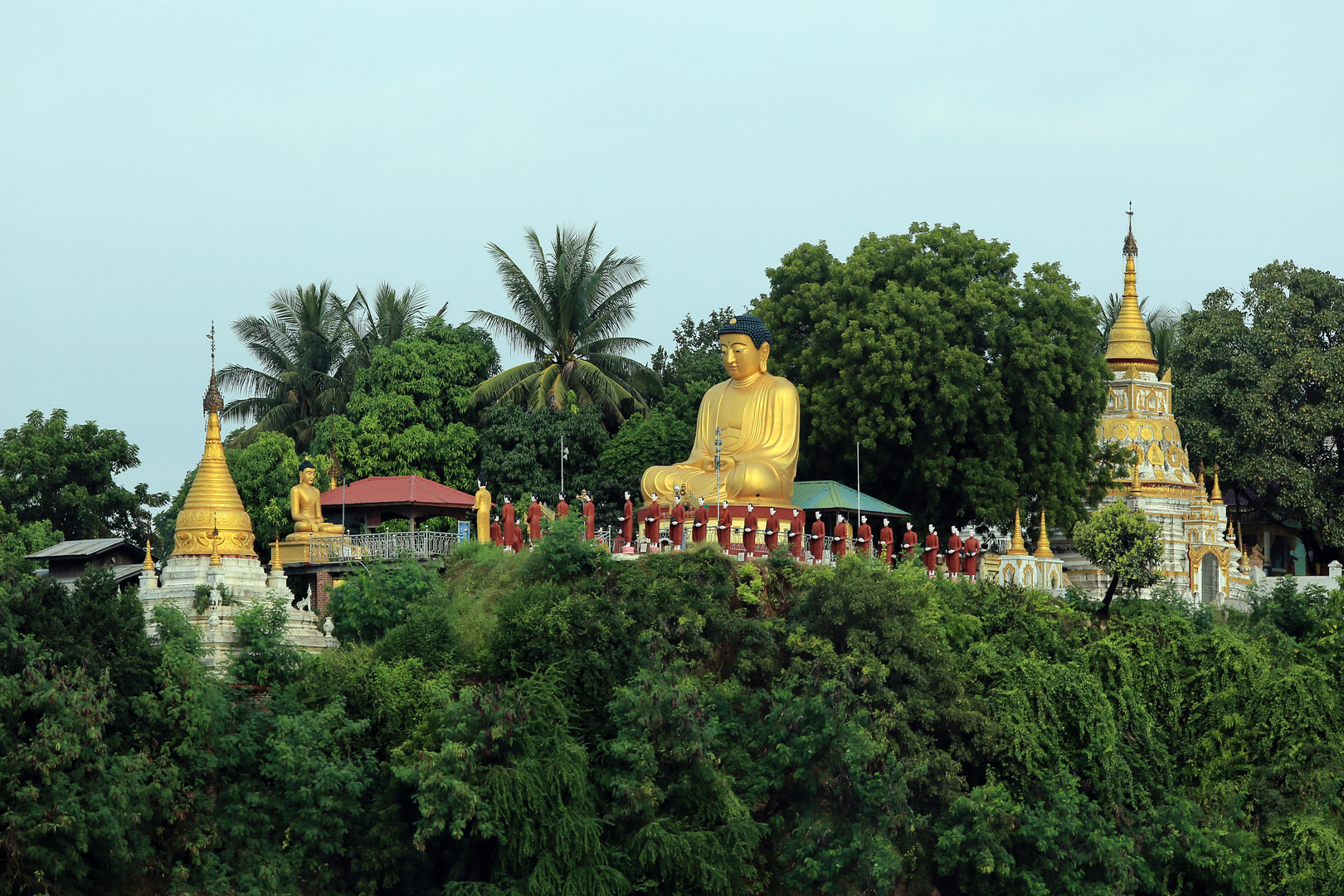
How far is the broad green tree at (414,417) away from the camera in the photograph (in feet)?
134

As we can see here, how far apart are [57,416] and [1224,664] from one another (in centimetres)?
2573

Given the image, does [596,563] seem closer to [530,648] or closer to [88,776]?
[530,648]

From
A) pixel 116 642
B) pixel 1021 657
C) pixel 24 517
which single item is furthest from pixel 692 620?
pixel 24 517

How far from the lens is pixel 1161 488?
3972 centimetres

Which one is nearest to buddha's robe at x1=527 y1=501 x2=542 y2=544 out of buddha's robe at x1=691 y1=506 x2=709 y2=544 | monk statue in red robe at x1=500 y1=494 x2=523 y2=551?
monk statue in red robe at x1=500 y1=494 x2=523 y2=551

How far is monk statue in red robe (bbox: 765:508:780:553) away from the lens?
2983 cm

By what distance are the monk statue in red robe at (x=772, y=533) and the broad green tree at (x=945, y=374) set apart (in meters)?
4.54

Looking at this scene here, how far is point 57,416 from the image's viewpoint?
42.9 meters

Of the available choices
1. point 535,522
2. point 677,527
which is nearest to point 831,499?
point 677,527

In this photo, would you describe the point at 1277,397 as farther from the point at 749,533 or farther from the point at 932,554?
the point at 749,533

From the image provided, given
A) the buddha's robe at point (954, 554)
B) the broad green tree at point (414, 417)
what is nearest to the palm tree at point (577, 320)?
the broad green tree at point (414, 417)

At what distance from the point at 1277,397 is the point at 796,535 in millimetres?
18707

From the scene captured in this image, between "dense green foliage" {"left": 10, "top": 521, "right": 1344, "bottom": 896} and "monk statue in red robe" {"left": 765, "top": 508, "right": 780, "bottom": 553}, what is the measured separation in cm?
91

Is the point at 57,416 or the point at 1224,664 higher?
the point at 57,416
